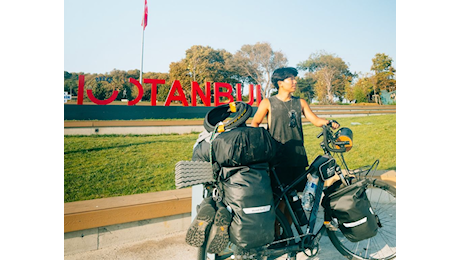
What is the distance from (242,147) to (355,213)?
1.09 metres

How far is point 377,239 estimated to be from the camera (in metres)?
3.14

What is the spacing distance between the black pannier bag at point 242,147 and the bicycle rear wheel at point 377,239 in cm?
101

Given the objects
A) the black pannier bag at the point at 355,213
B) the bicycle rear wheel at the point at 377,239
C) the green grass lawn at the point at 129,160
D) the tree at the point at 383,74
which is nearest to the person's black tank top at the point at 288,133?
the black pannier bag at the point at 355,213

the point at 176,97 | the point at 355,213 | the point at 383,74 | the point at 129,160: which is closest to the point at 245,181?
the point at 355,213

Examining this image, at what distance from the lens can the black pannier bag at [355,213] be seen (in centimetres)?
232

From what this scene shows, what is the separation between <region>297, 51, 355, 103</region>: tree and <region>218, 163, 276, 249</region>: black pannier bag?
261 inches

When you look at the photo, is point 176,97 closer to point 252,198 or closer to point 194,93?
point 194,93

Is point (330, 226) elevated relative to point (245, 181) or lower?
lower

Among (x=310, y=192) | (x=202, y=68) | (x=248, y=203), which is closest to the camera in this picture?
(x=248, y=203)

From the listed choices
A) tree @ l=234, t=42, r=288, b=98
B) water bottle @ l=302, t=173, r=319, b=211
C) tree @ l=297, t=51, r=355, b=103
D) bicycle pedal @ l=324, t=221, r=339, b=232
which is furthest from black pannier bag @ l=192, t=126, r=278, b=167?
tree @ l=297, t=51, r=355, b=103

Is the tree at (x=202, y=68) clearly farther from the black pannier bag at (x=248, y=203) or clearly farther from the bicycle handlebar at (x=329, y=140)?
the black pannier bag at (x=248, y=203)

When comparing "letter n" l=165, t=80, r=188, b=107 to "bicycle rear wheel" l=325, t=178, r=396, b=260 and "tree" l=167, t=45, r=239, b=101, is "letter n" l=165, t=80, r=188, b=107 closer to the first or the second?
"tree" l=167, t=45, r=239, b=101
